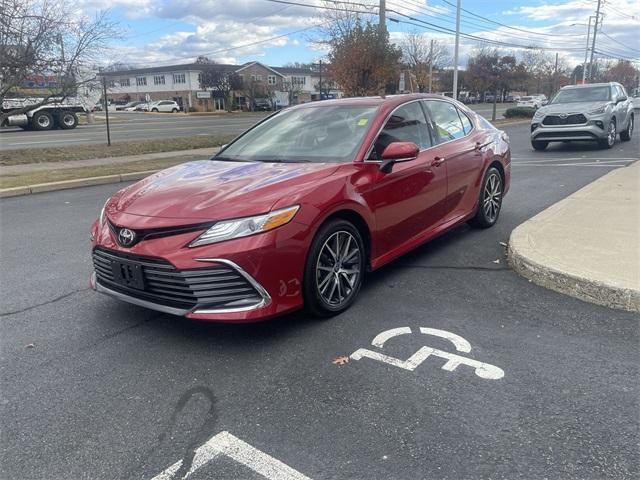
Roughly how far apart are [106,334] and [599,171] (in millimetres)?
10289

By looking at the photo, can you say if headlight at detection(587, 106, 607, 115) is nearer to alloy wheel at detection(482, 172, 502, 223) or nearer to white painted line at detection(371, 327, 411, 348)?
alloy wheel at detection(482, 172, 502, 223)

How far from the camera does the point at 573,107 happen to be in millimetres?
13812

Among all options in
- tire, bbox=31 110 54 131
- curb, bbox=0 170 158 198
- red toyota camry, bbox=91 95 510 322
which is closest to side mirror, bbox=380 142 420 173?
red toyota camry, bbox=91 95 510 322

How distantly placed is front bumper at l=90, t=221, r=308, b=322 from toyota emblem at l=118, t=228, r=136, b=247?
1.8 inches

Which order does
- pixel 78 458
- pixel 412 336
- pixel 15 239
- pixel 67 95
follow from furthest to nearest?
1. pixel 67 95
2. pixel 15 239
3. pixel 412 336
4. pixel 78 458

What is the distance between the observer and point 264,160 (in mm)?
4461

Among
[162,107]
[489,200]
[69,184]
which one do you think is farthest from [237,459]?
[162,107]

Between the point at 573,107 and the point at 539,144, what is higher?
the point at 573,107

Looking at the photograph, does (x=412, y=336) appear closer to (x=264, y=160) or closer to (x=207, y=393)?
(x=207, y=393)

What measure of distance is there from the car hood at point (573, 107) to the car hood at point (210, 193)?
11895 millimetres

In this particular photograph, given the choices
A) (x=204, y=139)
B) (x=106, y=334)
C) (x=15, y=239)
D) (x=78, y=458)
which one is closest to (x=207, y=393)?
(x=78, y=458)

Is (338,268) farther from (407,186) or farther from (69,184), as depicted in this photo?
(69,184)

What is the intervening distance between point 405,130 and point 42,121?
1172 inches

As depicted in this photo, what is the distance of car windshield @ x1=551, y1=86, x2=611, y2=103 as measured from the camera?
46.7 ft
